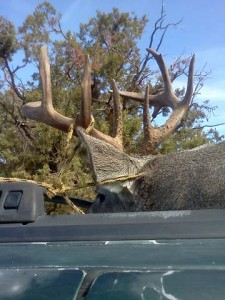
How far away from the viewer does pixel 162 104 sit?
7.23 metres

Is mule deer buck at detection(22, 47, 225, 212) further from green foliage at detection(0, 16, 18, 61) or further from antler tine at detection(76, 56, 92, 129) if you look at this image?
green foliage at detection(0, 16, 18, 61)

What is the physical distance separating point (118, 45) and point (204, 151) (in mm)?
17231

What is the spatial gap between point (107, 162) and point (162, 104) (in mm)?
2760

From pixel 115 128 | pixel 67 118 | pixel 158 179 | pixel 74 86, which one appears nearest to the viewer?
pixel 158 179

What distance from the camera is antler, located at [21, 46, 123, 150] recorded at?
5469mm

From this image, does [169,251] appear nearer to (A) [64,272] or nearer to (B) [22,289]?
(A) [64,272]

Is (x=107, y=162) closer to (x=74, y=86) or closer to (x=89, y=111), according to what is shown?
(x=89, y=111)

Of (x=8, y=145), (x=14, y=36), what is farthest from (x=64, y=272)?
(x=14, y=36)

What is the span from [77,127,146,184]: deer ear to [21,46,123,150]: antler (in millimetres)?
686

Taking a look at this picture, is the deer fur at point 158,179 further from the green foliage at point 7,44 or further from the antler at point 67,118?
the green foliage at point 7,44

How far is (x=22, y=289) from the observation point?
4.64ft

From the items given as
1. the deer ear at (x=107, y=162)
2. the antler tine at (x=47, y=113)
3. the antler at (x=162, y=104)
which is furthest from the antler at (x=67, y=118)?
the deer ear at (x=107, y=162)

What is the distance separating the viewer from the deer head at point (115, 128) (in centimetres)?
454

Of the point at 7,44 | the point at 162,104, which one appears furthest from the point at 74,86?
the point at 162,104
